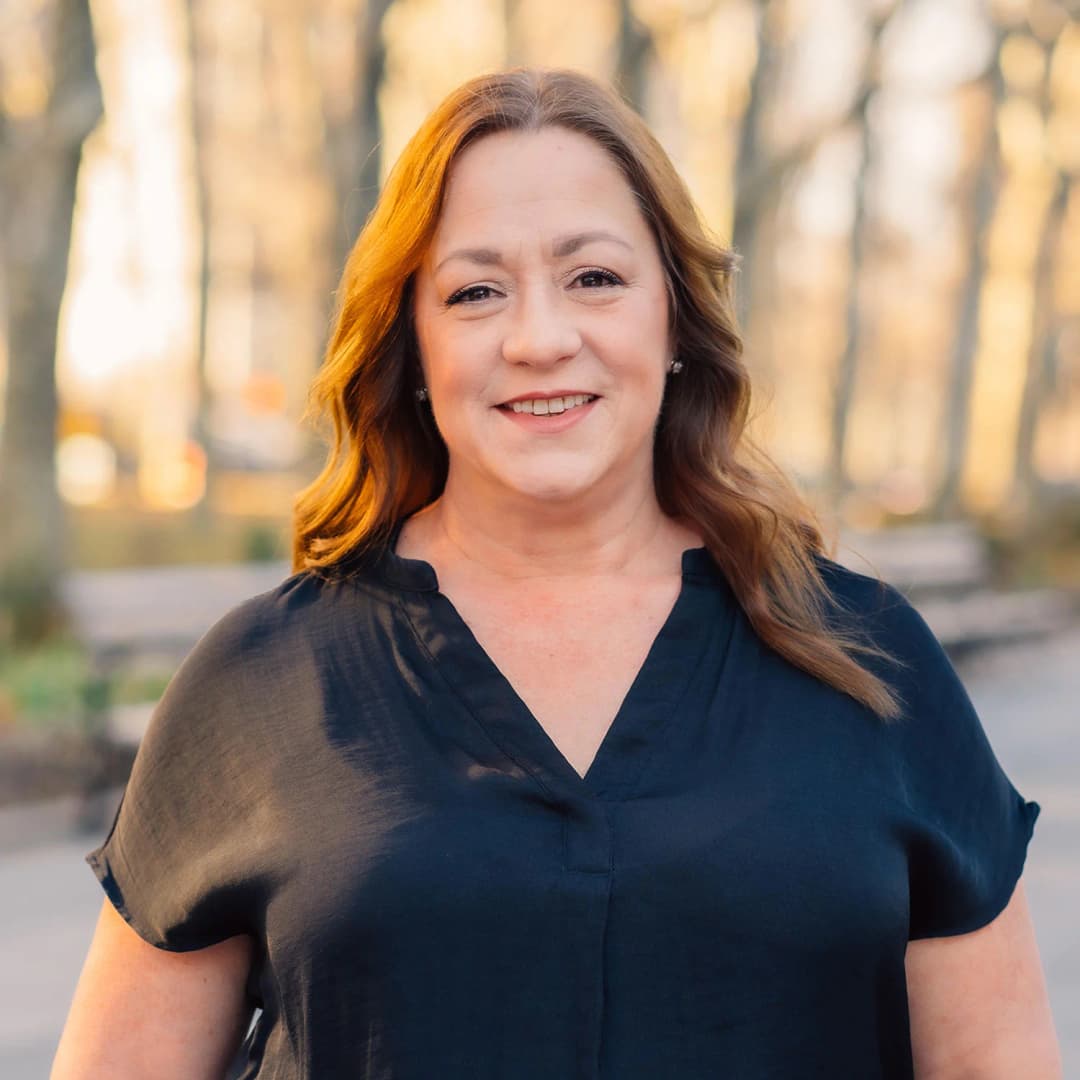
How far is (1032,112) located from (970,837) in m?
19.4

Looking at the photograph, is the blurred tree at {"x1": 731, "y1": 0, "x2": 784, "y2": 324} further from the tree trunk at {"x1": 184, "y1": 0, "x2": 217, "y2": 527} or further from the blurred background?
the tree trunk at {"x1": 184, "y1": 0, "x2": 217, "y2": 527}

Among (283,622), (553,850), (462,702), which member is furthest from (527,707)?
(283,622)

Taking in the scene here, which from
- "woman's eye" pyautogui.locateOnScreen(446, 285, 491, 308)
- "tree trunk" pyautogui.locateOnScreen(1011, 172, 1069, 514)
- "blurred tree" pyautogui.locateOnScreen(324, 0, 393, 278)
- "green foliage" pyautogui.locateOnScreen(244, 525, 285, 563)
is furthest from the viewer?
"tree trunk" pyautogui.locateOnScreen(1011, 172, 1069, 514)

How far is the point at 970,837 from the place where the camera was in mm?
2006

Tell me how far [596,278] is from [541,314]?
0.11 metres

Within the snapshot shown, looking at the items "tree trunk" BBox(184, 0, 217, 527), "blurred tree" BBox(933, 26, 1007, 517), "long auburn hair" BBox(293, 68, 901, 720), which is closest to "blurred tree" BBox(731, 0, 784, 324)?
"blurred tree" BBox(933, 26, 1007, 517)

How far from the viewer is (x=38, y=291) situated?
9242 millimetres

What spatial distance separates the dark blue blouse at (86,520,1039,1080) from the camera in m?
1.87

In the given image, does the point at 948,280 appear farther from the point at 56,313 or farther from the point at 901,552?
the point at 56,313

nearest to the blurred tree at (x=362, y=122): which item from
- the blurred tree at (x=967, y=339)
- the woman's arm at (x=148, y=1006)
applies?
the woman's arm at (x=148, y=1006)

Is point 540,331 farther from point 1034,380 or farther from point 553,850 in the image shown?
point 1034,380

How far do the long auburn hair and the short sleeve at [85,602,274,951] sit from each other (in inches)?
9.5

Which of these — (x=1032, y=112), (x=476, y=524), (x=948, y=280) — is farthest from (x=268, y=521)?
(x=948, y=280)

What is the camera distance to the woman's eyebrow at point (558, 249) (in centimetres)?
205
